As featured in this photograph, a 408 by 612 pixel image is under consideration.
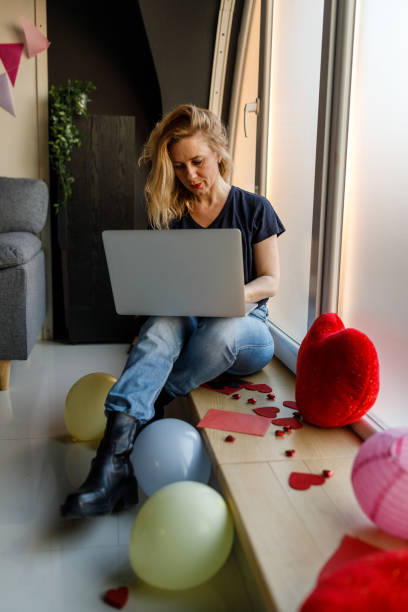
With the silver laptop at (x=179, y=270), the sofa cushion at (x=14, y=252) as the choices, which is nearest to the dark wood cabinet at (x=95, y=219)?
the sofa cushion at (x=14, y=252)

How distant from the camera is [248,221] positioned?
70.9 inches

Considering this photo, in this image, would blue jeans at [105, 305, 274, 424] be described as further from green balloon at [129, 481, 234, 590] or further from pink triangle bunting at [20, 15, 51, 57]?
pink triangle bunting at [20, 15, 51, 57]

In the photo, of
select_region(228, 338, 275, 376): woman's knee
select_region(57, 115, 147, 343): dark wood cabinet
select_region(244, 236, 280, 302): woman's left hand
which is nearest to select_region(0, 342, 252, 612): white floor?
select_region(228, 338, 275, 376): woman's knee

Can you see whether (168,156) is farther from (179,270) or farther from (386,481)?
(386,481)

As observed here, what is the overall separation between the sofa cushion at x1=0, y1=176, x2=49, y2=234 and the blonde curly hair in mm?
1227

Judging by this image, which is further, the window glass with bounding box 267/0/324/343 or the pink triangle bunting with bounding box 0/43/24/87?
the pink triangle bunting with bounding box 0/43/24/87

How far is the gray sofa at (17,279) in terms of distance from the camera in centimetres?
229

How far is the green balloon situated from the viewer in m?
1.02

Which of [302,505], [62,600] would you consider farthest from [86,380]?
[302,505]

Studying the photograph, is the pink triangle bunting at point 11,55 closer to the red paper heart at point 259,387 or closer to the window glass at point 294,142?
the window glass at point 294,142

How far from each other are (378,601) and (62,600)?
70 centimetres

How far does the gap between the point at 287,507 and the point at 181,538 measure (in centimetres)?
22

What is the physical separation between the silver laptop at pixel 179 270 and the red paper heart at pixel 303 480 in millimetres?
485

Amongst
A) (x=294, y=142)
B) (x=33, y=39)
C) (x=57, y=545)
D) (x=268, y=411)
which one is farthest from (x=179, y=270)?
(x=33, y=39)
